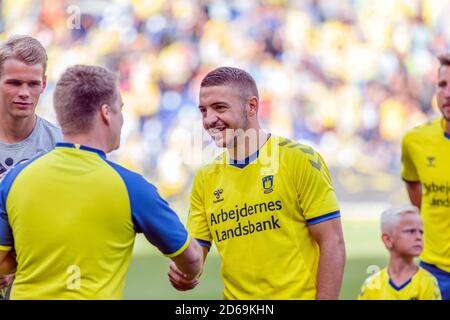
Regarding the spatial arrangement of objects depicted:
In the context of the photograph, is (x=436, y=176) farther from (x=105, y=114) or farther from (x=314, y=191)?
(x=105, y=114)

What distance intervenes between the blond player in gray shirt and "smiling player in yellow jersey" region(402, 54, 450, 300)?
2.48 metres

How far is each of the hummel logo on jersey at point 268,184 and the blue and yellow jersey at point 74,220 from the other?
2.87 ft

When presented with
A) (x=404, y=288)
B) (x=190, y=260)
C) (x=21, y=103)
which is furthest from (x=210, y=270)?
(x=190, y=260)

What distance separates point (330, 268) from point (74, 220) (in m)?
1.27

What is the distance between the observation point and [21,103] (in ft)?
14.3

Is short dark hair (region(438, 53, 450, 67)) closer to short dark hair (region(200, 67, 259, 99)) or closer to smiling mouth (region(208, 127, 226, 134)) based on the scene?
short dark hair (region(200, 67, 259, 99))

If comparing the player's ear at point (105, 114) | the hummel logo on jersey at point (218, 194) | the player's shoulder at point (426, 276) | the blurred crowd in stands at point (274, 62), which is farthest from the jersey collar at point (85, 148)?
the blurred crowd in stands at point (274, 62)

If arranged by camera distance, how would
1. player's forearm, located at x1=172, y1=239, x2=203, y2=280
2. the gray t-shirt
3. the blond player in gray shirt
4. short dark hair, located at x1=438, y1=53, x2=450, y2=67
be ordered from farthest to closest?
short dark hair, located at x1=438, y1=53, x2=450, y2=67 < the gray t-shirt < the blond player in gray shirt < player's forearm, located at x1=172, y1=239, x2=203, y2=280

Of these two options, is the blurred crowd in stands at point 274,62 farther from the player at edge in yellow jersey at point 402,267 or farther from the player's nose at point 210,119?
the player's nose at point 210,119

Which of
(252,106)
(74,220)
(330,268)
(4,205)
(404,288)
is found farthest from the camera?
(404,288)

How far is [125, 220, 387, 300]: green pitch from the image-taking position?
878 centimetres

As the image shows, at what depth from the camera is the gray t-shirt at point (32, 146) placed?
14.7 feet

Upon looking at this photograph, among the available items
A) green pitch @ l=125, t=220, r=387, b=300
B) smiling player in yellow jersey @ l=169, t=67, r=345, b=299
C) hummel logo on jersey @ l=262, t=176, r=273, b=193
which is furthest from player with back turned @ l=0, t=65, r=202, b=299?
green pitch @ l=125, t=220, r=387, b=300
